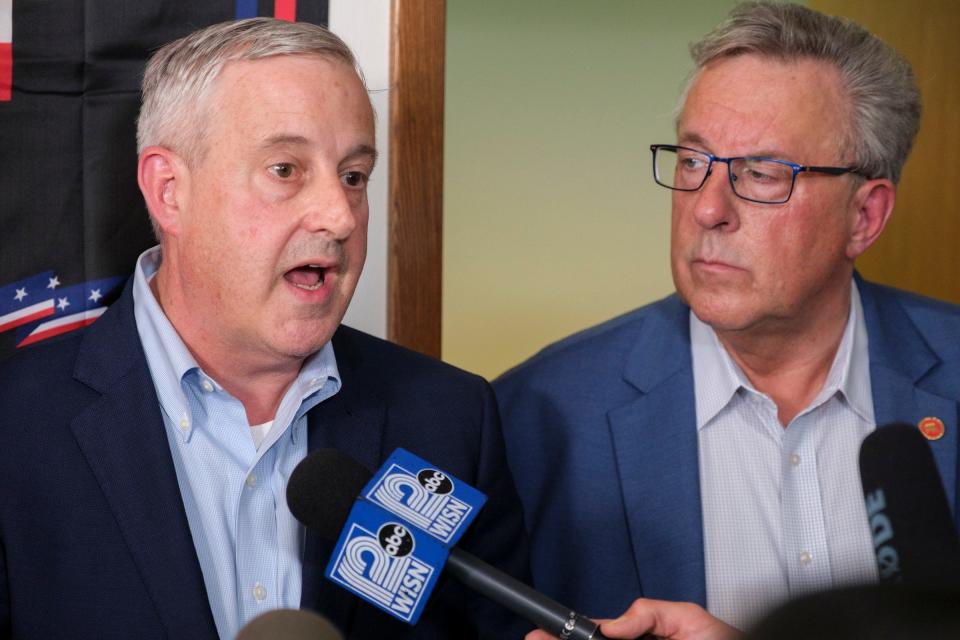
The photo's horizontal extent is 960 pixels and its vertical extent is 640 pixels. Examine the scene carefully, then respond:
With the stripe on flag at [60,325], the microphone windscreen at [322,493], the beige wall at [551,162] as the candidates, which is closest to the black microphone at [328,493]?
the microphone windscreen at [322,493]

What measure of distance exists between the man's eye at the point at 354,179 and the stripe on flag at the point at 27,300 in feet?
1.88

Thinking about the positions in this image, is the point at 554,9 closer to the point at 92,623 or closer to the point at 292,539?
the point at 292,539

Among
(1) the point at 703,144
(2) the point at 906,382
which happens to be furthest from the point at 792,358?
(1) the point at 703,144

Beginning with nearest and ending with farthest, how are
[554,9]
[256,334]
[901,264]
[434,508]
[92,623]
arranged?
[434,508] → [92,623] → [256,334] → [554,9] → [901,264]

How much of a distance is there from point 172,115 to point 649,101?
1.73m

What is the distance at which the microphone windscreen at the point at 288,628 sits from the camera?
0.84 m

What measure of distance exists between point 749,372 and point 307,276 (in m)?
0.88

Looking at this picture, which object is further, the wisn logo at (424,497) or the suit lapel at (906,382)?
the suit lapel at (906,382)

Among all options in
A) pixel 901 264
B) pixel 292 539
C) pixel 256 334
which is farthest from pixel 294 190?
pixel 901 264

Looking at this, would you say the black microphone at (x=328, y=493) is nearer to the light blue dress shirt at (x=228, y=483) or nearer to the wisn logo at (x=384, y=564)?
the wisn logo at (x=384, y=564)

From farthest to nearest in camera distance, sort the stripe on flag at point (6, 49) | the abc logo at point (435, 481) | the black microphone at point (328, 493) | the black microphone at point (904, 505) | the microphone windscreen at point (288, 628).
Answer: the stripe on flag at point (6, 49) → the abc logo at point (435, 481) → the black microphone at point (328, 493) → the black microphone at point (904, 505) → the microphone windscreen at point (288, 628)

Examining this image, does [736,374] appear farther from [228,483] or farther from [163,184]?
[163,184]

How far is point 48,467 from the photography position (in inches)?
65.8

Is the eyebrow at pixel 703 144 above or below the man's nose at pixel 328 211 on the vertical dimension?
above
